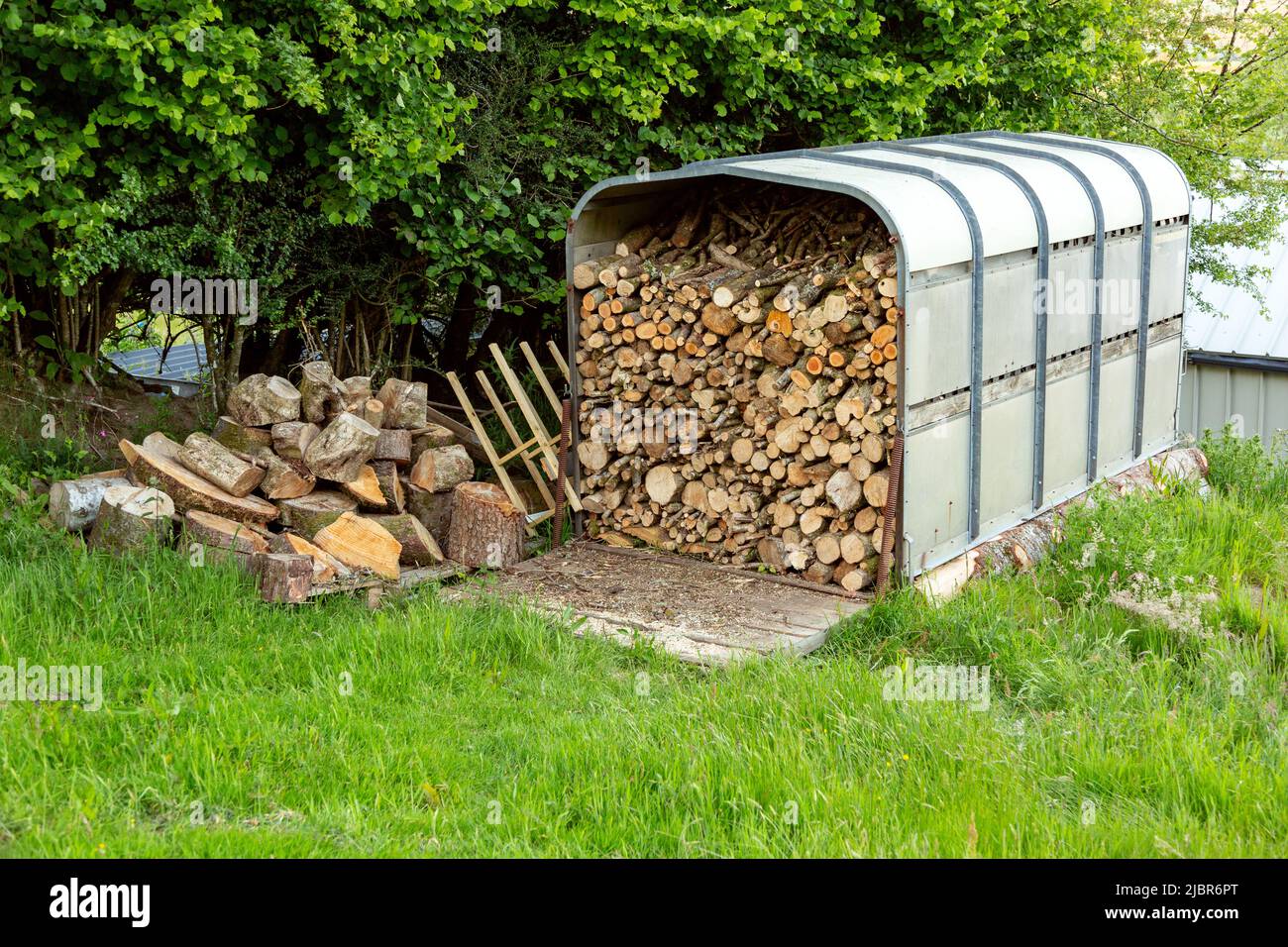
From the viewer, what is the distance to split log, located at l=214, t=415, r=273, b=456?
7.31 meters

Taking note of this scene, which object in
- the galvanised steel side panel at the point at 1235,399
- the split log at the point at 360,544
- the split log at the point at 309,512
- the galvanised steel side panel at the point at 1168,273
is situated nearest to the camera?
the split log at the point at 360,544

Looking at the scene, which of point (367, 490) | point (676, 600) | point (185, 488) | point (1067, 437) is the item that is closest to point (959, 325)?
point (1067, 437)

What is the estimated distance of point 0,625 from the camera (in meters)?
5.76

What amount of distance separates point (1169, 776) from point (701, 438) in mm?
3683

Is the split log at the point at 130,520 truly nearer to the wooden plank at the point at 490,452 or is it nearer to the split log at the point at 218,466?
the split log at the point at 218,466

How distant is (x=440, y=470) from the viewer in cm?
786

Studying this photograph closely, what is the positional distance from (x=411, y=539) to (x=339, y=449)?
653 mm

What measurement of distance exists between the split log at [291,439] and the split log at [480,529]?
94 centimetres

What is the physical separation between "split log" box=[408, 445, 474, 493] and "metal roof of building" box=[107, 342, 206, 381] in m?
2.03

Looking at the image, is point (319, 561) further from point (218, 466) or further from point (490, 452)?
point (490, 452)

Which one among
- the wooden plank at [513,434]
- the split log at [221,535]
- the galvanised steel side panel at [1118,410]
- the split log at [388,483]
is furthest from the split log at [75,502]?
the galvanised steel side panel at [1118,410]

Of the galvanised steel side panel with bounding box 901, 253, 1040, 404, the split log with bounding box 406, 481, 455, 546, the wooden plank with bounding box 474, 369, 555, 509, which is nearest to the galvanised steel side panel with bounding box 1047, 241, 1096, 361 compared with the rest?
the galvanised steel side panel with bounding box 901, 253, 1040, 404

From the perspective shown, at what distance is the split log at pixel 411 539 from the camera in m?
7.40
